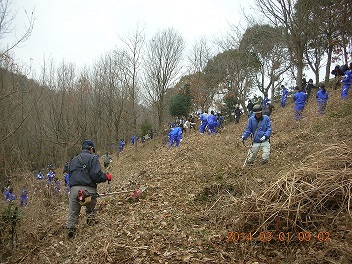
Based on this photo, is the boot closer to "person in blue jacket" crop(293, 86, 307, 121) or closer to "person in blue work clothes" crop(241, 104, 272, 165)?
"person in blue work clothes" crop(241, 104, 272, 165)

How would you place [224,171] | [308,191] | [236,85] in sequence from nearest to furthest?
[308,191] → [224,171] → [236,85]

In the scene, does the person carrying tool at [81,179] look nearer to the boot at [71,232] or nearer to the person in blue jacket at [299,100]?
the boot at [71,232]

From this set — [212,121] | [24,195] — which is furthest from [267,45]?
[24,195]

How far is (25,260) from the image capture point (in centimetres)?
519

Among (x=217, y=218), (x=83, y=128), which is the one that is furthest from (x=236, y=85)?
(x=217, y=218)

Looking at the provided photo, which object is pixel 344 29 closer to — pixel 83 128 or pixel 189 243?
pixel 189 243

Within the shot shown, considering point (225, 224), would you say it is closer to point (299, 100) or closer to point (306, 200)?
point (306, 200)

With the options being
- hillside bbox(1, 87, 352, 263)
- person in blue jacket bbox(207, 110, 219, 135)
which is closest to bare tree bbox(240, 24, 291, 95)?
person in blue jacket bbox(207, 110, 219, 135)

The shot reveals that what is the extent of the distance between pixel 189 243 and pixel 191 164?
16.2 feet

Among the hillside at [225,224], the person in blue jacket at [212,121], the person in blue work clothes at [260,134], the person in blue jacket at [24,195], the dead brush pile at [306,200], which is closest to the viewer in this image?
the hillside at [225,224]
